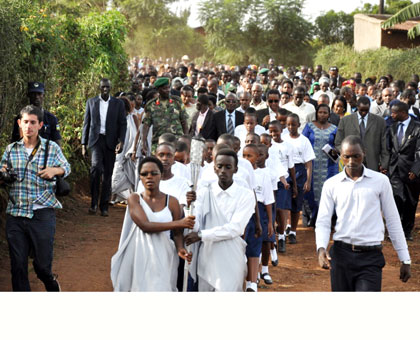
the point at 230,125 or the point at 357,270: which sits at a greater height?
the point at 230,125

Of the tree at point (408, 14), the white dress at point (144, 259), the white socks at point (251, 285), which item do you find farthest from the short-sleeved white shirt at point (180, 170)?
the tree at point (408, 14)

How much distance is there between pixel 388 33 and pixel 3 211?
1254 inches

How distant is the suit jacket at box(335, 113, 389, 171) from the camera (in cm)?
1081

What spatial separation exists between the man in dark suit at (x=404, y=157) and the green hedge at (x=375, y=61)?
18280 millimetres

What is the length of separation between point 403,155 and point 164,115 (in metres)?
3.45

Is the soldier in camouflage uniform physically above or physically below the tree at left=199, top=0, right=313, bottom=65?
below

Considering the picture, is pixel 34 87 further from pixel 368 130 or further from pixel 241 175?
pixel 368 130

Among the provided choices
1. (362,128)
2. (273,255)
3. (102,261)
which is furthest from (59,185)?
(362,128)

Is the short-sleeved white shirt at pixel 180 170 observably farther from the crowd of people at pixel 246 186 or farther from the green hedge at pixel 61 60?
the green hedge at pixel 61 60

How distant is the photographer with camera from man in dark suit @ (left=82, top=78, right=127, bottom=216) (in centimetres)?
465

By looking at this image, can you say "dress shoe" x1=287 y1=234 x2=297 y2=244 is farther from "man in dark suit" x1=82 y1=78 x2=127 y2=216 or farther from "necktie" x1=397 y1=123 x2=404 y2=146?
"man in dark suit" x1=82 y1=78 x2=127 y2=216

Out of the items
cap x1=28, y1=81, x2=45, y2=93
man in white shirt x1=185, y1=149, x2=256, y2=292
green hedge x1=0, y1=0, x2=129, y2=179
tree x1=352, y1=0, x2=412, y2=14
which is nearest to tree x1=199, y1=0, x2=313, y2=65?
tree x1=352, y1=0, x2=412, y2=14

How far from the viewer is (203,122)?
452 inches

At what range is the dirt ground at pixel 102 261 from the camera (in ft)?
26.8
